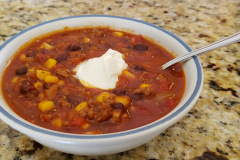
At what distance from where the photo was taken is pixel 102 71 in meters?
2.51

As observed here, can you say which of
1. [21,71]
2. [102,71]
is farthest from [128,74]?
[21,71]

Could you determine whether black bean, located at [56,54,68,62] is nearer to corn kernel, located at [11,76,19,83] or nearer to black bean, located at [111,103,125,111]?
corn kernel, located at [11,76,19,83]

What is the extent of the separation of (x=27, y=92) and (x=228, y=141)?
171 cm

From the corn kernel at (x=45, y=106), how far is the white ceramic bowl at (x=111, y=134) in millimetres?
260

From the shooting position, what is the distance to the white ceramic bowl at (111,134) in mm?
1584

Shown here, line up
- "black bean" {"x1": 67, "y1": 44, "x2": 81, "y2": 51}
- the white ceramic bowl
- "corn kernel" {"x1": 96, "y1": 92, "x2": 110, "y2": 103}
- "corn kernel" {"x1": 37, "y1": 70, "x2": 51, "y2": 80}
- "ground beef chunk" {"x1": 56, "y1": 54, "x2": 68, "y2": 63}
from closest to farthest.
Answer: the white ceramic bowl < "corn kernel" {"x1": 96, "y1": 92, "x2": 110, "y2": 103} < "corn kernel" {"x1": 37, "y1": 70, "x2": 51, "y2": 80} < "ground beef chunk" {"x1": 56, "y1": 54, "x2": 68, "y2": 63} < "black bean" {"x1": 67, "y1": 44, "x2": 81, "y2": 51}

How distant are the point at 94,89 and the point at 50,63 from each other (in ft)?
1.94

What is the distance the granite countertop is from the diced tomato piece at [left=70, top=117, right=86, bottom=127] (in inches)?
10.5

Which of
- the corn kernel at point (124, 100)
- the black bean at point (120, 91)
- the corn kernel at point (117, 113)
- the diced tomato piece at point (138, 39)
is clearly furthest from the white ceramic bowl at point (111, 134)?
the black bean at point (120, 91)

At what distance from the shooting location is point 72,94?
7.57 ft

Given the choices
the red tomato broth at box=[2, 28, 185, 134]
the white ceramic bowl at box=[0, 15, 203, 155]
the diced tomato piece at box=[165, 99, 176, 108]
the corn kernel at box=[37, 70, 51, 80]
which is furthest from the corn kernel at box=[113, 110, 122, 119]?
the corn kernel at box=[37, 70, 51, 80]

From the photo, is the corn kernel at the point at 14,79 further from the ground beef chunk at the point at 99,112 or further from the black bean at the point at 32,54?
the ground beef chunk at the point at 99,112

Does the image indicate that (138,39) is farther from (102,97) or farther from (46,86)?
(46,86)

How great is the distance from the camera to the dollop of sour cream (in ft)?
8.06
